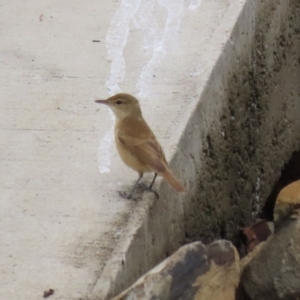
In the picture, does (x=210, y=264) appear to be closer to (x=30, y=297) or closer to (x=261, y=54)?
(x=30, y=297)

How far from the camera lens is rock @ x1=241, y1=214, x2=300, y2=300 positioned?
16.8 feet

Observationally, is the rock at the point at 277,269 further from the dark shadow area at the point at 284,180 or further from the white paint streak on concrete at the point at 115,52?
the dark shadow area at the point at 284,180

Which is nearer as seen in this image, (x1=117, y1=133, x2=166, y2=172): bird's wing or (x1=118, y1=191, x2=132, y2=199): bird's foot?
(x1=117, y1=133, x2=166, y2=172): bird's wing

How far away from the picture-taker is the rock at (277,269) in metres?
5.13

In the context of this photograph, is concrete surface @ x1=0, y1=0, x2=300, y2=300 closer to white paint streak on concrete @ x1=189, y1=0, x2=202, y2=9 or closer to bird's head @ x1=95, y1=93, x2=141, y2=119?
white paint streak on concrete @ x1=189, y1=0, x2=202, y2=9

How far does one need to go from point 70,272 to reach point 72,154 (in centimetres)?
127

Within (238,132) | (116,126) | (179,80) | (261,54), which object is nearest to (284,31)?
(261,54)

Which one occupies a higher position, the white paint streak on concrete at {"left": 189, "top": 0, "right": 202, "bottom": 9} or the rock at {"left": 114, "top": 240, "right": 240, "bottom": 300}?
the white paint streak on concrete at {"left": 189, "top": 0, "right": 202, "bottom": 9}

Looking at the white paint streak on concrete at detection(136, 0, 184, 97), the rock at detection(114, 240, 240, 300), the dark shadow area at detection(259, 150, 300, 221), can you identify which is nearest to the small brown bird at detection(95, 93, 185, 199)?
the rock at detection(114, 240, 240, 300)

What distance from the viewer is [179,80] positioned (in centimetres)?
641

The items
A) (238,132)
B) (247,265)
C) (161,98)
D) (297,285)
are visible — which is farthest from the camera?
(238,132)

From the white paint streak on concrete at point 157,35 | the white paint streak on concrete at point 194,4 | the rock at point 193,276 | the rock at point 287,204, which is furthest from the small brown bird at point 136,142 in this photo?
the white paint streak on concrete at point 194,4

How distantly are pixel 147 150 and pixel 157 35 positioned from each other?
1.98m

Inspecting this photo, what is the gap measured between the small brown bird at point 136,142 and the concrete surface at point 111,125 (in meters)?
0.22
